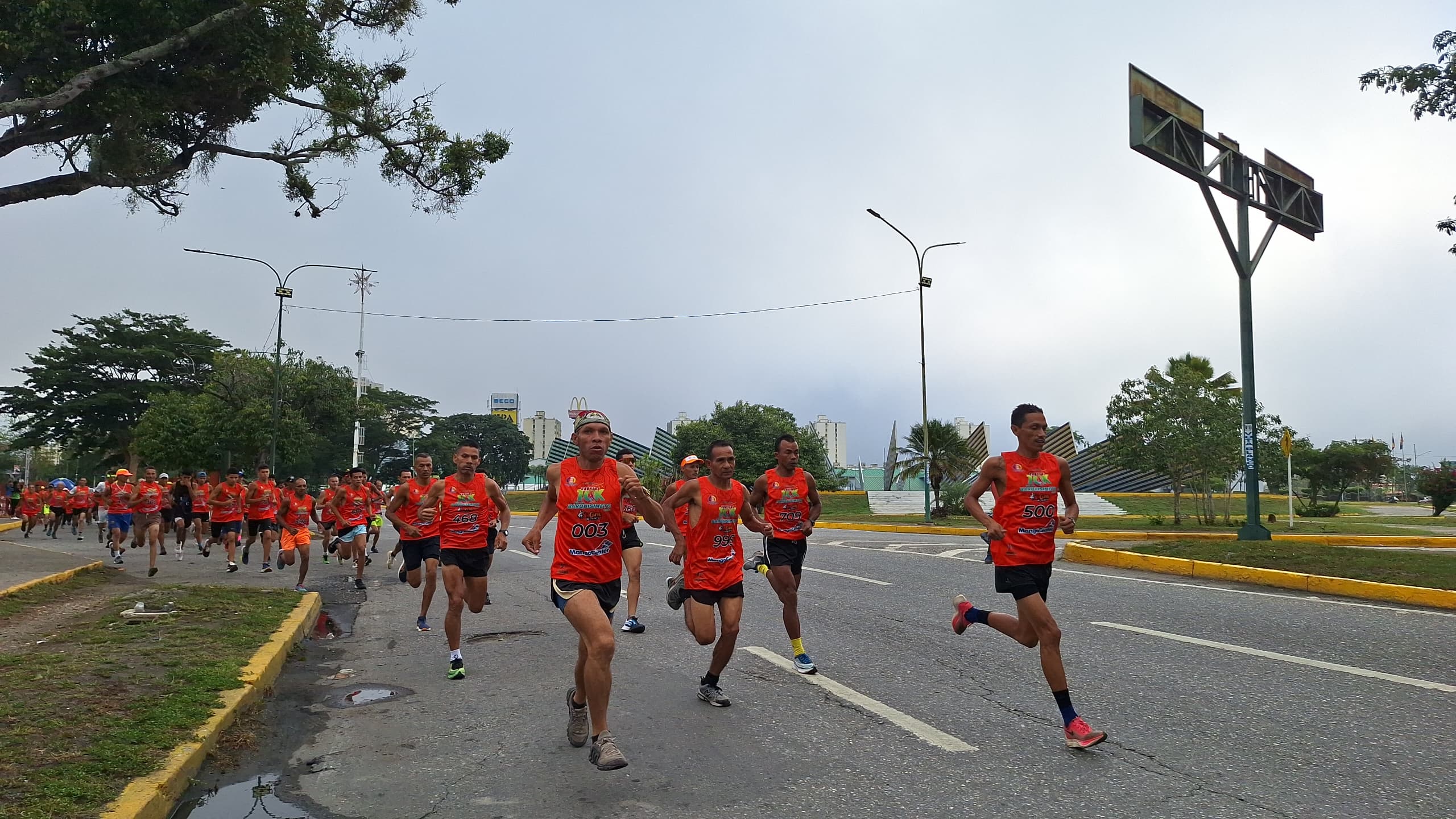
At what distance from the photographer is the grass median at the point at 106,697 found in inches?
167

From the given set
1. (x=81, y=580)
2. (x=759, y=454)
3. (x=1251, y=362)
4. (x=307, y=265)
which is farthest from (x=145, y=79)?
(x=759, y=454)

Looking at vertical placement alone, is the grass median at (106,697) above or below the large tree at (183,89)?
below

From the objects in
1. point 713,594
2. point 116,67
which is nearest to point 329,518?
point 116,67

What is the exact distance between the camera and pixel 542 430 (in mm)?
171125

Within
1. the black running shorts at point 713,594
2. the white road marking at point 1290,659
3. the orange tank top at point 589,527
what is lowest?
the white road marking at point 1290,659

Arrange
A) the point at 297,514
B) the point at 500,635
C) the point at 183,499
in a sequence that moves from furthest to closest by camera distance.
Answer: the point at 183,499 → the point at 297,514 → the point at 500,635

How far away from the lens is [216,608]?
9.81 m

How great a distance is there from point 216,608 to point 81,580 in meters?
5.80

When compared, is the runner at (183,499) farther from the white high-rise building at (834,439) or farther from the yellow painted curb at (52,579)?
the white high-rise building at (834,439)

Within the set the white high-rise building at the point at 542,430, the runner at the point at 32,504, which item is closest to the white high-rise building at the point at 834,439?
the white high-rise building at the point at 542,430

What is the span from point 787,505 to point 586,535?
8.79ft

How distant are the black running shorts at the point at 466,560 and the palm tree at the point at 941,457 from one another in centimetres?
2896

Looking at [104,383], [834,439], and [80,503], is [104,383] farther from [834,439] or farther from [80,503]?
[834,439]

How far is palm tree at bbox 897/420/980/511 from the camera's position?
36.0 metres
